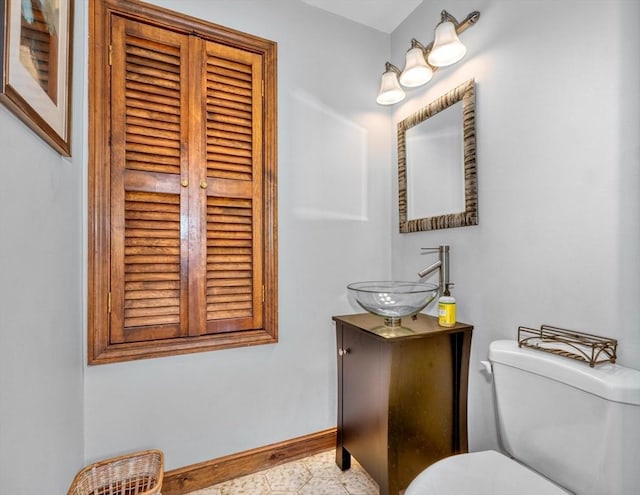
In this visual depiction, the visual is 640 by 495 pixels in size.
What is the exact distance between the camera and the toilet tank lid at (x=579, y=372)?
78cm

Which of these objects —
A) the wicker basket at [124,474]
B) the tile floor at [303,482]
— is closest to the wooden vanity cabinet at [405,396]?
the tile floor at [303,482]

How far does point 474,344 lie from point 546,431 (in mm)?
450

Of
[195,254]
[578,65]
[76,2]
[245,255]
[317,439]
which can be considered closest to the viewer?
[578,65]

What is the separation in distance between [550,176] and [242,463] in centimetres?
171

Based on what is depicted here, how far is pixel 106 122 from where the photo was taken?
50.4 inches

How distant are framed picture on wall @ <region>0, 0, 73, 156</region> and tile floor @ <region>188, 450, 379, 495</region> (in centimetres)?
146

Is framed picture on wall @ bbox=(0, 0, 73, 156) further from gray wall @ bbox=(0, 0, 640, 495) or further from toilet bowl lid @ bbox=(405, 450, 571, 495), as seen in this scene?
toilet bowl lid @ bbox=(405, 450, 571, 495)

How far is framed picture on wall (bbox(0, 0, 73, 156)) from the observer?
23.9 inches

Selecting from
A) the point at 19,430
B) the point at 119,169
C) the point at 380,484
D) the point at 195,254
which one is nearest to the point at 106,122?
the point at 119,169

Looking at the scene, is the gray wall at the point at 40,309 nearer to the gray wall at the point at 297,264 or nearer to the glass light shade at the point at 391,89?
the gray wall at the point at 297,264

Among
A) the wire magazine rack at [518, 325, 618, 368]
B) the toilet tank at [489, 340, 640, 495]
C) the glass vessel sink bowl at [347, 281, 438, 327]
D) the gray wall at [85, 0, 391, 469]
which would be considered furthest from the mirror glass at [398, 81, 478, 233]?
the toilet tank at [489, 340, 640, 495]

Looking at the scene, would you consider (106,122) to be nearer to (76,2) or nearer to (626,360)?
(76,2)

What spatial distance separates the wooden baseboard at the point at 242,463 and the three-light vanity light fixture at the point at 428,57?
1.74m

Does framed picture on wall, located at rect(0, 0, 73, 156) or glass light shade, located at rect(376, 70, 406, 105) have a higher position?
glass light shade, located at rect(376, 70, 406, 105)
